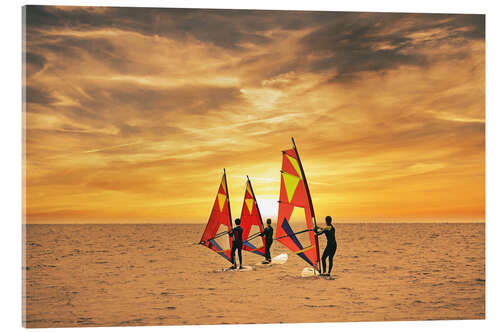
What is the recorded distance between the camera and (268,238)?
8836 millimetres

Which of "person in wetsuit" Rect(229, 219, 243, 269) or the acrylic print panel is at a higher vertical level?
the acrylic print panel

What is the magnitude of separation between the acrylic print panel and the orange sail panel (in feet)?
0.54

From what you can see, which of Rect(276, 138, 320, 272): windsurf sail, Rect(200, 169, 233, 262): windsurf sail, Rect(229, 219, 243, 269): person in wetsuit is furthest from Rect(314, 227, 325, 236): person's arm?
Rect(200, 169, 233, 262): windsurf sail

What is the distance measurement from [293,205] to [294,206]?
0.9 inches

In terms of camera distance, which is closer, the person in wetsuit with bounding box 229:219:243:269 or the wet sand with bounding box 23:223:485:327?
the wet sand with bounding box 23:223:485:327

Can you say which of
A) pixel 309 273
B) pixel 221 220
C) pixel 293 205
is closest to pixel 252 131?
pixel 293 205

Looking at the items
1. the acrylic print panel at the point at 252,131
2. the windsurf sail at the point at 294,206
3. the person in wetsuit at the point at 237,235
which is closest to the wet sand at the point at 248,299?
the acrylic print panel at the point at 252,131

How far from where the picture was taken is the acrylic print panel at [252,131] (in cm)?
664

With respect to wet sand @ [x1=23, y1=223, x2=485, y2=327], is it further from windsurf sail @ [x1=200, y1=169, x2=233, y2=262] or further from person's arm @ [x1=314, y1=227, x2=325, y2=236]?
person's arm @ [x1=314, y1=227, x2=325, y2=236]

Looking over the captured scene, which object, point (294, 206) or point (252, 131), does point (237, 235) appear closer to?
point (294, 206)

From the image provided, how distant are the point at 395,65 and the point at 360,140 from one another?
1.25 metres

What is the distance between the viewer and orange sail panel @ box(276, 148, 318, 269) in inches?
295
